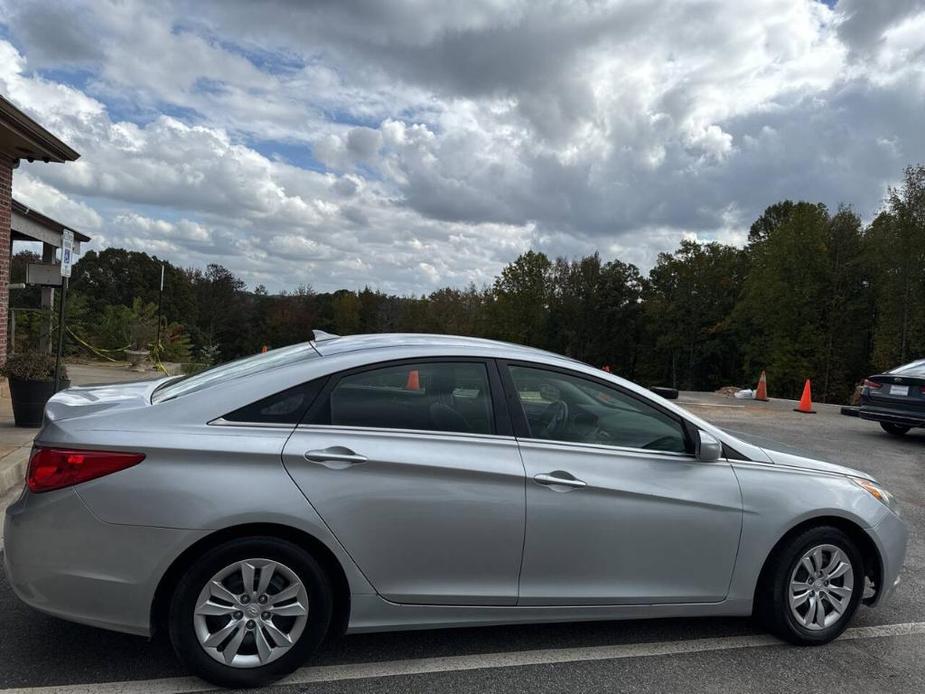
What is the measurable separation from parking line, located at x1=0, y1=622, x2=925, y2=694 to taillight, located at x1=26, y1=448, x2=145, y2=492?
0.84m

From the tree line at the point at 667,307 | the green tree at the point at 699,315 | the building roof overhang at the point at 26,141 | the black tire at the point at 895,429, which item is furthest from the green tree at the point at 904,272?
the building roof overhang at the point at 26,141

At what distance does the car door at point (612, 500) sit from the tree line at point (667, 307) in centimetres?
1683

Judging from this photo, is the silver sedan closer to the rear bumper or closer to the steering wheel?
the steering wheel

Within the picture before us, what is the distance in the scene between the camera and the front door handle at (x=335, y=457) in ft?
9.89

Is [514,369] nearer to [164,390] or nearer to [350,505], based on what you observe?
[350,505]

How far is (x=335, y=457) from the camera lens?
3.03 m

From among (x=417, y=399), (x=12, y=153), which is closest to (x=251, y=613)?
(x=417, y=399)

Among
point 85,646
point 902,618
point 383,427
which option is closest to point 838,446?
point 902,618

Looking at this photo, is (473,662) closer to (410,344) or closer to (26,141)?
(410,344)

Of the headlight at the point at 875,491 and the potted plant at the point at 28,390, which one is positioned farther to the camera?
the potted plant at the point at 28,390

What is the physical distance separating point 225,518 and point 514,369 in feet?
4.93

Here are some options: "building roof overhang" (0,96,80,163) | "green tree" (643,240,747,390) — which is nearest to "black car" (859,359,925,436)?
"building roof overhang" (0,96,80,163)

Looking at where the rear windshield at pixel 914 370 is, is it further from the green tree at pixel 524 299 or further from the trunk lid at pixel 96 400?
the green tree at pixel 524 299

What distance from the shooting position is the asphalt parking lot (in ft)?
9.98
